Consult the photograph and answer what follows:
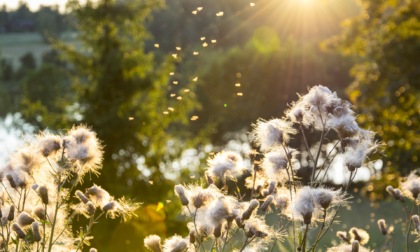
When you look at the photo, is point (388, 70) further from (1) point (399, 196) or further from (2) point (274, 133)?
(2) point (274, 133)

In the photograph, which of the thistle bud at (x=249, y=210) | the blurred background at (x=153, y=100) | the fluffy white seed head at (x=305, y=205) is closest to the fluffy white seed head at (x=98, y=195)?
the thistle bud at (x=249, y=210)

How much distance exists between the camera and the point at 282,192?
477 cm

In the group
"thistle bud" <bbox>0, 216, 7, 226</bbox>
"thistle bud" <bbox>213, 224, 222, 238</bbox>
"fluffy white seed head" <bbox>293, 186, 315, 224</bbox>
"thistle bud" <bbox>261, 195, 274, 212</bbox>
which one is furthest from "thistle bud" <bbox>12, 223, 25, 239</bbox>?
"fluffy white seed head" <bbox>293, 186, 315, 224</bbox>

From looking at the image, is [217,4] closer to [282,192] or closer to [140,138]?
[140,138]

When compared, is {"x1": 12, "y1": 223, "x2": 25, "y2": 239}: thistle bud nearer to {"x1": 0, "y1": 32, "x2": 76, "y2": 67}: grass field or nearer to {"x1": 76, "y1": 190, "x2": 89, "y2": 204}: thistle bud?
{"x1": 76, "y1": 190, "x2": 89, "y2": 204}: thistle bud

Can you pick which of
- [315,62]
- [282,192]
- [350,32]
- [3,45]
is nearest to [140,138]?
[350,32]

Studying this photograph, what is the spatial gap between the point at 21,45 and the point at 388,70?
318 ft

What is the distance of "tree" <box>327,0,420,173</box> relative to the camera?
1959cm

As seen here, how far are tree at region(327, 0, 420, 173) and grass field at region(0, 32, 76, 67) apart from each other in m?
81.8

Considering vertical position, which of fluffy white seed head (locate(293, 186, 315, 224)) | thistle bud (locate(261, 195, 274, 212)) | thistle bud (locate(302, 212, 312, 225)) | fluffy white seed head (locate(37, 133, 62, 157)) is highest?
fluffy white seed head (locate(37, 133, 62, 157))

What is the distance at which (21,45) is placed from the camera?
11075cm

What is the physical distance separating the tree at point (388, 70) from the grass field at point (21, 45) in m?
81.8

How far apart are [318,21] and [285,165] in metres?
54.0

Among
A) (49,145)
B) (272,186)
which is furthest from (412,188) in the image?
(49,145)
